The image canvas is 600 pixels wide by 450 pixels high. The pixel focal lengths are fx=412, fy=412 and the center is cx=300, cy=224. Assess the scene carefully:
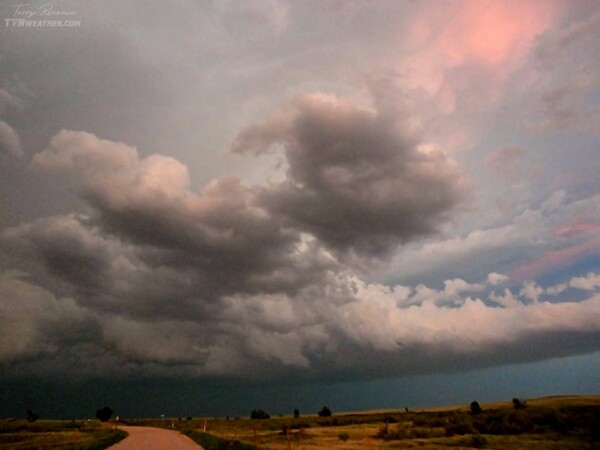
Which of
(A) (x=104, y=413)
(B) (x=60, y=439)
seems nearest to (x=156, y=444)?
(B) (x=60, y=439)

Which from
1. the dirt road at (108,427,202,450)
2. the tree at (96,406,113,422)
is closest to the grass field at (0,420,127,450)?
the dirt road at (108,427,202,450)

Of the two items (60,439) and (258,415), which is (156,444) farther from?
(258,415)

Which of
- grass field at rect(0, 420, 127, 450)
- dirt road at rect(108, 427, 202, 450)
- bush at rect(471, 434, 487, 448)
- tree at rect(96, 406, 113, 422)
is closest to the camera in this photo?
dirt road at rect(108, 427, 202, 450)

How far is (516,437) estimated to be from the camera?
47.5 m

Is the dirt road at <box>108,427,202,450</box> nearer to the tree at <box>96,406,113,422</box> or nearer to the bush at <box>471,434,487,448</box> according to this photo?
the bush at <box>471,434,487,448</box>

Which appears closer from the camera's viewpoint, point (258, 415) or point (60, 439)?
point (60, 439)

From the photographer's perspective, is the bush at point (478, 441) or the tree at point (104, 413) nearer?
the bush at point (478, 441)

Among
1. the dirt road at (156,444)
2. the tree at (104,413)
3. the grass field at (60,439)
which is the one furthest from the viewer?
the tree at (104,413)

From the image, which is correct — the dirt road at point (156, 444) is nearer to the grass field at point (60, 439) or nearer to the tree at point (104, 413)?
the grass field at point (60, 439)

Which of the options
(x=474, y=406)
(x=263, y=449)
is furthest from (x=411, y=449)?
(x=474, y=406)

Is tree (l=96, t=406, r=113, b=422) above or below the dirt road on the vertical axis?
below

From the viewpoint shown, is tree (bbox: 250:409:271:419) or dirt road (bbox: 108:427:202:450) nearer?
dirt road (bbox: 108:427:202:450)

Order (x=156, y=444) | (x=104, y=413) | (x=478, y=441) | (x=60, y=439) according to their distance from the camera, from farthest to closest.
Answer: (x=104, y=413) < (x=60, y=439) < (x=478, y=441) < (x=156, y=444)

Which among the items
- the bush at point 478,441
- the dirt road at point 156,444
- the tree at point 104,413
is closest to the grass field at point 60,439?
the dirt road at point 156,444
